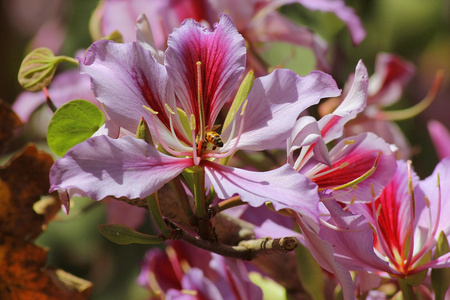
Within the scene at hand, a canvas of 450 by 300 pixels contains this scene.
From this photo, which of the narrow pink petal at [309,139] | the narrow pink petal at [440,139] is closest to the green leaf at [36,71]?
the narrow pink petal at [309,139]

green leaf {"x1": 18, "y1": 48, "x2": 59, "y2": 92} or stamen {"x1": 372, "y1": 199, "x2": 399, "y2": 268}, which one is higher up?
green leaf {"x1": 18, "y1": 48, "x2": 59, "y2": 92}

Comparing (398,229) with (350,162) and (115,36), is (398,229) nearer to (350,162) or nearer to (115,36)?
(350,162)

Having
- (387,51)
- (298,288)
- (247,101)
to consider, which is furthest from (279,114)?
(387,51)

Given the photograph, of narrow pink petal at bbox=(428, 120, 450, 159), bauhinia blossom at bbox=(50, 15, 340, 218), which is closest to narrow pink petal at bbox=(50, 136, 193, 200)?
bauhinia blossom at bbox=(50, 15, 340, 218)

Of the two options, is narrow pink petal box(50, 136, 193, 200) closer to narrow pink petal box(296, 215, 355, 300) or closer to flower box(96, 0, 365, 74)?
narrow pink petal box(296, 215, 355, 300)

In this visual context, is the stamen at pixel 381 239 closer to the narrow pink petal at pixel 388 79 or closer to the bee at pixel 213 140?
the bee at pixel 213 140
